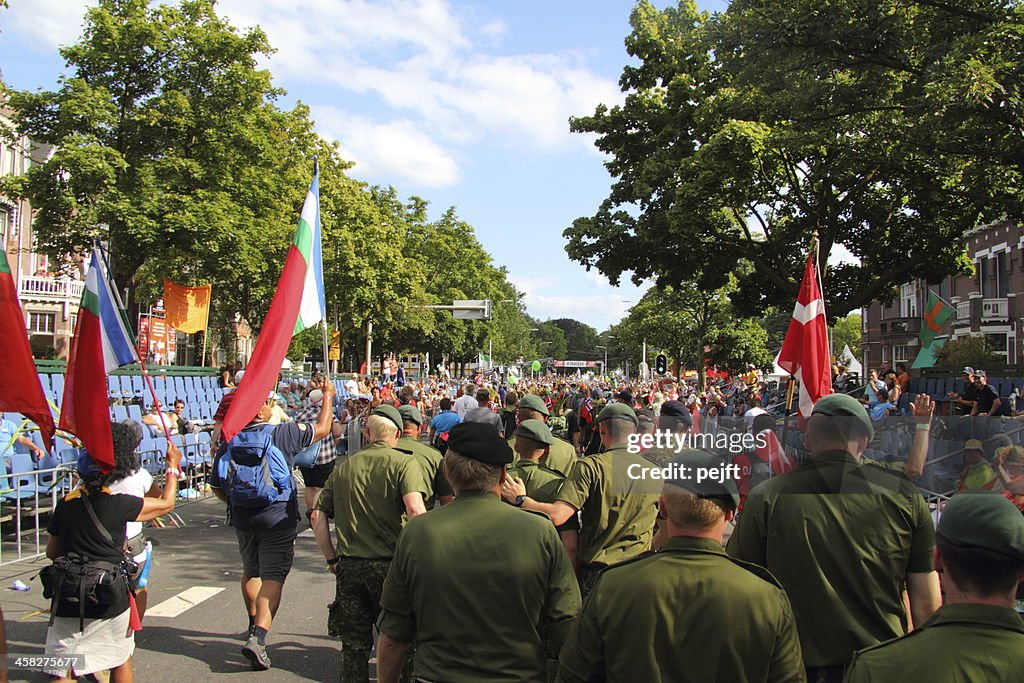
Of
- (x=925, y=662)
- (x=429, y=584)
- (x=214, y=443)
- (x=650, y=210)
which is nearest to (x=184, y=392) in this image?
(x=650, y=210)

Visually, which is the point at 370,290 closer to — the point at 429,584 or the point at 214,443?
the point at 214,443

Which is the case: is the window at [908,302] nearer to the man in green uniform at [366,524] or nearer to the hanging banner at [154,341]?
the hanging banner at [154,341]

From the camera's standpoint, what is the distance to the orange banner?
23.6 metres

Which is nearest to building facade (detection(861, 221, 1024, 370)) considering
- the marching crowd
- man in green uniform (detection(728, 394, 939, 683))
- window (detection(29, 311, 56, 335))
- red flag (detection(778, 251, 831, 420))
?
red flag (detection(778, 251, 831, 420))

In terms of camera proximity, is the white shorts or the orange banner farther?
the orange banner

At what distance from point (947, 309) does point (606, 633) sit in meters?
24.0

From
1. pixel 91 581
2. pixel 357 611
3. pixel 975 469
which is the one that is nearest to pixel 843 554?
pixel 357 611

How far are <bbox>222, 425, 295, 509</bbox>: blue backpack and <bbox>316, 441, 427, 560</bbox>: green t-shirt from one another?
3.55 feet

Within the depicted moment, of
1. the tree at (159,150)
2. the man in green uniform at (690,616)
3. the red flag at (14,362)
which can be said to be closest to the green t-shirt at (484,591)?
the man in green uniform at (690,616)

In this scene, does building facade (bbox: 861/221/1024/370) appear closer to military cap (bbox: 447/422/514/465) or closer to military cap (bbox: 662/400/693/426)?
military cap (bbox: 662/400/693/426)

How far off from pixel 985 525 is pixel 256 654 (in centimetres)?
479

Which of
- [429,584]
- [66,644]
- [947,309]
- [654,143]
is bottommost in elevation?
[66,644]

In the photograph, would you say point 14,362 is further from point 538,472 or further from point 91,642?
point 538,472

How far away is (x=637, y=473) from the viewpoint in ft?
14.9
